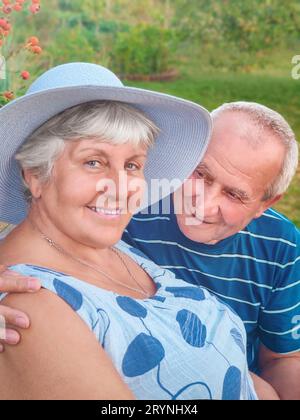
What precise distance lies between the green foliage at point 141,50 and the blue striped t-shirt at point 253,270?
5642mm

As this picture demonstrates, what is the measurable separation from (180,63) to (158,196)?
6.27m

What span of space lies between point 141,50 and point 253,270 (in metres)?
5.83

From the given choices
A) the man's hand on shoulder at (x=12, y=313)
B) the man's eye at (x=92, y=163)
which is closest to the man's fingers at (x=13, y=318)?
the man's hand on shoulder at (x=12, y=313)

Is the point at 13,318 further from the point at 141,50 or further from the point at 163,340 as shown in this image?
the point at 141,50

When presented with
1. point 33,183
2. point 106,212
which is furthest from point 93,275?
point 33,183

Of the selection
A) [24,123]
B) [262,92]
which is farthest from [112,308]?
[262,92]

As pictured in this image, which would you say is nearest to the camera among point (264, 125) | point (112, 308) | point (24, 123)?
point (112, 308)

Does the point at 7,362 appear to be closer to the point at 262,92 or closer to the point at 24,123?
the point at 24,123

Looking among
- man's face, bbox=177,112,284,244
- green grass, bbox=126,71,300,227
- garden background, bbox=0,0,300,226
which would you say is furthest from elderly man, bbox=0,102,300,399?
garden background, bbox=0,0,300,226

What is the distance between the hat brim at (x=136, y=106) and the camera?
1.88 meters

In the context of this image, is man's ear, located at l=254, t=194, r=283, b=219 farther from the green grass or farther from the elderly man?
the green grass

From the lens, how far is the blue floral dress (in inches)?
68.9

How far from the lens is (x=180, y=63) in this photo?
335 inches

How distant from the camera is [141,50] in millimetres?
7918
